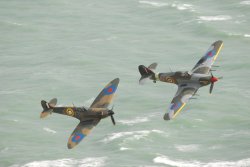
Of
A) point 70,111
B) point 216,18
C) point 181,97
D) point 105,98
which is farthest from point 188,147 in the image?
point 216,18

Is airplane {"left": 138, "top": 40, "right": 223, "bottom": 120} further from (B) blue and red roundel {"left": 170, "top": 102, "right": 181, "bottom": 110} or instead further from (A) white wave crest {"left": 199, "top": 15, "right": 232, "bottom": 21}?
(A) white wave crest {"left": 199, "top": 15, "right": 232, "bottom": 21}

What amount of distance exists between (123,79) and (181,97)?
33936 millimetres

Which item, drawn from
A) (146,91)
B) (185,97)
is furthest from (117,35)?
(185,97)

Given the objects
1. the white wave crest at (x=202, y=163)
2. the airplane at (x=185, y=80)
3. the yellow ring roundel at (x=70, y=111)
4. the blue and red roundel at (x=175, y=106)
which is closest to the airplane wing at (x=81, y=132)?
the yellow ring roundel at (x=70, y=111)

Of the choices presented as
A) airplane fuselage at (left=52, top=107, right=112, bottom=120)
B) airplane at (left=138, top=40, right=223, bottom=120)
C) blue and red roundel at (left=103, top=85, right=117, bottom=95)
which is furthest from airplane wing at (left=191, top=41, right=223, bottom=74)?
airplane fuselage at (left=52, top=107, right=112, bottom=120)

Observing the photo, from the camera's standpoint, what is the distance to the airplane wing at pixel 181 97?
83.6 m

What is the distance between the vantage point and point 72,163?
9488 cm

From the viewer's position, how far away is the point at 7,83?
11919 centimetres

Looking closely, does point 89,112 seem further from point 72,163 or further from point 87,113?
point 72,163

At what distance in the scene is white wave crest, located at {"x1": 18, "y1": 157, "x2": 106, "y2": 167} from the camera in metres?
94.5

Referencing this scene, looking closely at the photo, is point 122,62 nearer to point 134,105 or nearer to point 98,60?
point 98,60

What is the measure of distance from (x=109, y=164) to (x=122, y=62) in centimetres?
3438

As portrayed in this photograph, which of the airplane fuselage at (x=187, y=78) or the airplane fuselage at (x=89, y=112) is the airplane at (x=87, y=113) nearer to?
the airplane fuselage at (x=89, y=112)

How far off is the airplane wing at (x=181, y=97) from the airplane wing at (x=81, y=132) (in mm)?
8979
